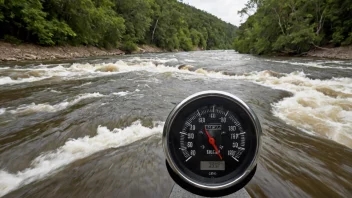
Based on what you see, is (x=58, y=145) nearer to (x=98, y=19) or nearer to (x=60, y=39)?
(x=60, y=39)

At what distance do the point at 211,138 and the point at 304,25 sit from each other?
2847 centimetres

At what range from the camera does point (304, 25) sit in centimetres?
→ 2448

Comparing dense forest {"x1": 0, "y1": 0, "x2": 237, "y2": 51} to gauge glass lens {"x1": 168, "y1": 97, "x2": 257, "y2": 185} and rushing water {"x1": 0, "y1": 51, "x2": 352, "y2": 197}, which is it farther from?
gauge glass lens {"x1": 168, "y1": 97, "x2": 257, "y2": 185}

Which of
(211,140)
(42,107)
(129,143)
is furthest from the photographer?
(42,107)

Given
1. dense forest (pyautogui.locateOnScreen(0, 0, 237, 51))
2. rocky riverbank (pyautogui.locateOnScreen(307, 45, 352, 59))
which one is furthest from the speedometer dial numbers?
rocky riverbank (pyautogui.locateOnScreen(307, 45, 352, 59))

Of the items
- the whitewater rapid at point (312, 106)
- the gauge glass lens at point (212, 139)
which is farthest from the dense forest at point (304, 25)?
the gauge glass lens at point (212, 139)

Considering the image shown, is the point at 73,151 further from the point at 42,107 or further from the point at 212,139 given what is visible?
the point at 42,107

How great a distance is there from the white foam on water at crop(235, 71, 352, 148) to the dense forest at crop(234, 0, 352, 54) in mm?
18641

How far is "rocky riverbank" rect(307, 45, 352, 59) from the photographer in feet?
65.0

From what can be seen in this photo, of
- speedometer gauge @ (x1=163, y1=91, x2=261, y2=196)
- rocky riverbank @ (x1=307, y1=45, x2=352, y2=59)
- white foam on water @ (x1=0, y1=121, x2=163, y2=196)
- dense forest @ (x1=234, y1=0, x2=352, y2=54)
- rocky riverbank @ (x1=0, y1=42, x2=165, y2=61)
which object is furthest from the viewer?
dense forest @ (x1=234, y1=0, x2=352, y2=54)

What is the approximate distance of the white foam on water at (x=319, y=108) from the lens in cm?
379

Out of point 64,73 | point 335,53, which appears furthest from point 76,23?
point 335,53

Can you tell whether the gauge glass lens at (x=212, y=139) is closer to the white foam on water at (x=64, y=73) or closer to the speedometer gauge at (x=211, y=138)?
the speedometer gauge at (x=211, y=138)

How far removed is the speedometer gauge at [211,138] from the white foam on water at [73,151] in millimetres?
1846
